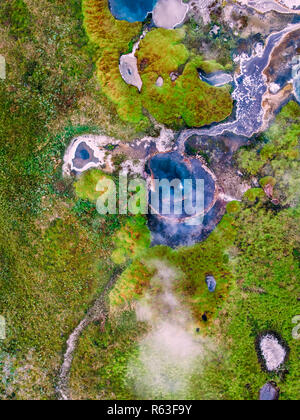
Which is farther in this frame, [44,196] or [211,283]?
[44,196]

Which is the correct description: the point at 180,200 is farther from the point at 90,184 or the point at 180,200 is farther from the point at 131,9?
the point at 131,9

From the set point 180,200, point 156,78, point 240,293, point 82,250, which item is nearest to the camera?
point 240,293


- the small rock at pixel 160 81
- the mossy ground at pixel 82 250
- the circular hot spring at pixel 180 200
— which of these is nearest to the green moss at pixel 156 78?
the small rock at pixel 160 81

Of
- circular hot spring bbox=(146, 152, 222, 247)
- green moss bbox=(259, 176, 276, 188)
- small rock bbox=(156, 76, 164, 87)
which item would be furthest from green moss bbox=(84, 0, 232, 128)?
green moss bbox=(259, 176, 276, 188)

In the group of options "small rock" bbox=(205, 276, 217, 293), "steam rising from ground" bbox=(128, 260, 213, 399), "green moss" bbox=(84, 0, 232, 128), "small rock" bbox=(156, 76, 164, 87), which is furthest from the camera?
"small rock" bbox=(156, 76, 164, 87)

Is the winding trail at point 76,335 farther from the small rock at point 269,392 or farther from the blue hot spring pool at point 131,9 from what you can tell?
the blue hot spring pool at point 131,9

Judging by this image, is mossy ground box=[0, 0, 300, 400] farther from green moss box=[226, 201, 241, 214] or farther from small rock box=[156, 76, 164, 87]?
small rock box=[156, 76, 164, 87]

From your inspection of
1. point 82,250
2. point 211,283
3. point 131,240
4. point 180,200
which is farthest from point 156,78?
point 211,283
